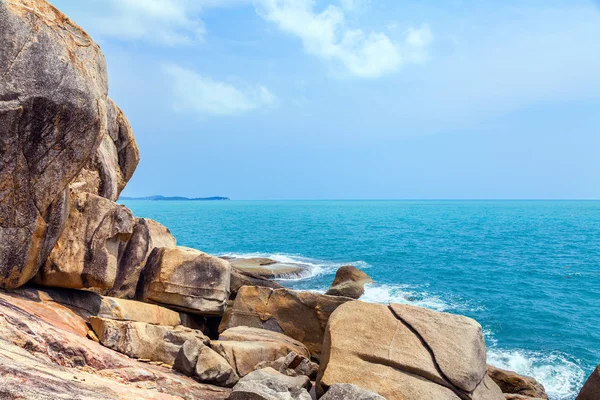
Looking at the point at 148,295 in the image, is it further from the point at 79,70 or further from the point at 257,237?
the point at 257,237

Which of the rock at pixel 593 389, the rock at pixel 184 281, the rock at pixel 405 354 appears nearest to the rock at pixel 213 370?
the rock at pixel 405 354

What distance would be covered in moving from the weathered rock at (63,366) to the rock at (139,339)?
53 cm

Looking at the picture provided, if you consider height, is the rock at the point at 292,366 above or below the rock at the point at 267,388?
below

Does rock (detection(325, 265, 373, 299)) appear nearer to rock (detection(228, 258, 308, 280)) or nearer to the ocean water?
the ocean water

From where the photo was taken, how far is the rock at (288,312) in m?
16.7

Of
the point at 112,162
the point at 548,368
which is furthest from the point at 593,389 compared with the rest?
the point at 112,162

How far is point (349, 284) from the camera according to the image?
113ft

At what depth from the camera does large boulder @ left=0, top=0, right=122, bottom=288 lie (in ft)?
32.3

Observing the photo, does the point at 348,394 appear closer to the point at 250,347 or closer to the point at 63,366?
the point at 250,347

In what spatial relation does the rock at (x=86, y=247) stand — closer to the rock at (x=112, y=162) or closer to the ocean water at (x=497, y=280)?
the rock at (x=112, y=162)

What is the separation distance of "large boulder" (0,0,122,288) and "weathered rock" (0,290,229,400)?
4.75 feet

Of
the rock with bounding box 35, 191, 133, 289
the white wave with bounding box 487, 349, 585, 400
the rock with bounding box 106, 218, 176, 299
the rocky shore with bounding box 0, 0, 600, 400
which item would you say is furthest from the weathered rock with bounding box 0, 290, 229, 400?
the white wave with bounding box 487, 349, 585, 400

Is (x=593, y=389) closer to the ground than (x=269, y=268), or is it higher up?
higher up

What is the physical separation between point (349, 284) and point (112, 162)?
841 inches
